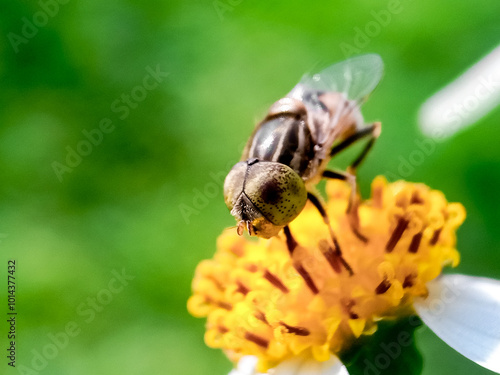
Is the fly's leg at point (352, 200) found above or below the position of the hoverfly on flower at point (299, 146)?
below

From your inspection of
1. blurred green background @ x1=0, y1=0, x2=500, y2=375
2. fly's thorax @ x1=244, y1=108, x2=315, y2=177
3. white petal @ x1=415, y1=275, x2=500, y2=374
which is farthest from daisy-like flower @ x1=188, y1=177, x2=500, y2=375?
blurred green background @ x1=0, y1=0, x2=500, y2=375

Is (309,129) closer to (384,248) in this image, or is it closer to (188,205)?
(384,248)

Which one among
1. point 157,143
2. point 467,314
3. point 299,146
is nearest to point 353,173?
point 299,146

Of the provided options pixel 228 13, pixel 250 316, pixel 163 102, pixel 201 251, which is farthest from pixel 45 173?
→ pixel 250 316

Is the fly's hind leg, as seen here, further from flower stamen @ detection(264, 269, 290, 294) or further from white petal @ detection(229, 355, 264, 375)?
white petal @ detection(229, 355, 264, 375)

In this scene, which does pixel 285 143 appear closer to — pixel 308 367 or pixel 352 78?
pixel 352 78

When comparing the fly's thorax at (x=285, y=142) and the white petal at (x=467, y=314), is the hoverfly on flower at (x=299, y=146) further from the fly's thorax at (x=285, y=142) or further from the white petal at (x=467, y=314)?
the white petal at (x=467, y=314)

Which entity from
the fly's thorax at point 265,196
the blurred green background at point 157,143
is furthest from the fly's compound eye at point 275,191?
the blurred green background at point 157,143
